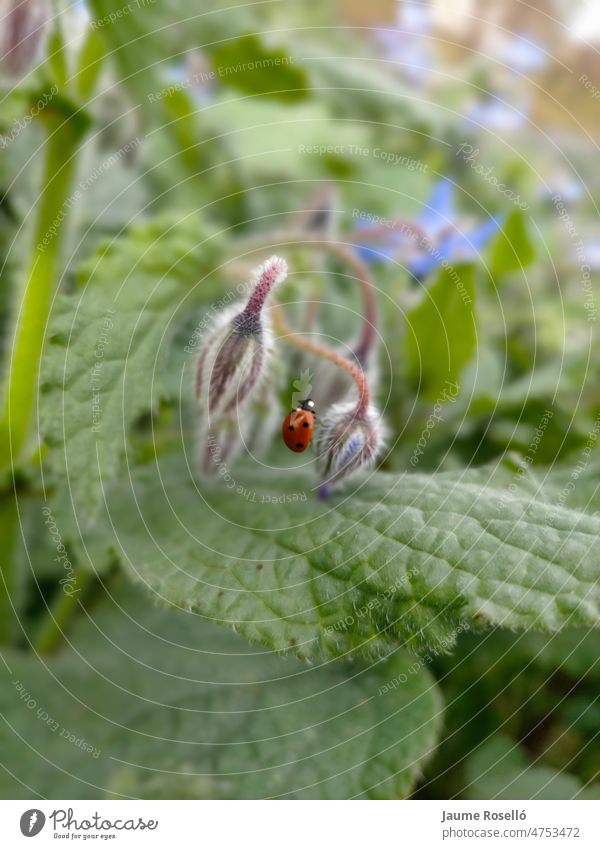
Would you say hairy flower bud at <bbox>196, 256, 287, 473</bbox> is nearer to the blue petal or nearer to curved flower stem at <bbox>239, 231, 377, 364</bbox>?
curved flower stem at <bbox>239, 231, 377, 364</bbox>

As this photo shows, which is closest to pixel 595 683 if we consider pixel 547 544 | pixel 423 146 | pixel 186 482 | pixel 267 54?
pixel 547 544

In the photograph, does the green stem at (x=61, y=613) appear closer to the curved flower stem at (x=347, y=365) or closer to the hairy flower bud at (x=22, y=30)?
the curved flower stem at (x=347, y=365)

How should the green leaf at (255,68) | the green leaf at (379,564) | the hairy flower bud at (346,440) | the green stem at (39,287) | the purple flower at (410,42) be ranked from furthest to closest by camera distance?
the purple flower at (410,42), the green leaf at (255,68), the green stem at (39,287), the hairy flower bud at (346,440), the green leaf at (379,564)

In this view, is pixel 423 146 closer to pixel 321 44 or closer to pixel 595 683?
pixel 321 44

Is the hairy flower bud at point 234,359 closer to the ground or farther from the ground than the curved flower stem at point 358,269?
closer to the ground

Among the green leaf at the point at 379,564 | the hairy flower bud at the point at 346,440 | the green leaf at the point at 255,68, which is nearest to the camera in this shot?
the green leaf at the point at 379,564

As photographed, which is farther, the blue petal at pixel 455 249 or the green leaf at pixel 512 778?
the blue petal at pixel 455 249
